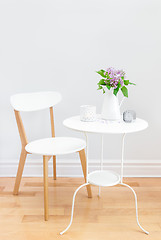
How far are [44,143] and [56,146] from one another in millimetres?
126

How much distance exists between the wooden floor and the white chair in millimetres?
101

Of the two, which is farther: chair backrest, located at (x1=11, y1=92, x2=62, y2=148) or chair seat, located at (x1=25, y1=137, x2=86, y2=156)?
chair backrest, located at (x1=11, y1=92, x2=62, y2=148)

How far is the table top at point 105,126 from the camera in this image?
1688 mm

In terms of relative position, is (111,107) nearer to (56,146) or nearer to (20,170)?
(56,146)

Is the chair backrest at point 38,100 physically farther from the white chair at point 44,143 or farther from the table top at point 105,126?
the table top at point 105,126

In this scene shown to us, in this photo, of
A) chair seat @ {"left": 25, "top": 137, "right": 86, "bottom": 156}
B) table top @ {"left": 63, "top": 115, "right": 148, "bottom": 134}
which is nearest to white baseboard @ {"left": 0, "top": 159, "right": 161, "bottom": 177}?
chair seat @ {"left": 25, "top": 137, "right": 86, "bottom": 156}

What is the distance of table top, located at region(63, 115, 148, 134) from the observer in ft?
5.54

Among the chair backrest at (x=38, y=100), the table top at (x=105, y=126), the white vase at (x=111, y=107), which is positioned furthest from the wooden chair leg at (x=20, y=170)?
the white vase at (x=111, y=107)

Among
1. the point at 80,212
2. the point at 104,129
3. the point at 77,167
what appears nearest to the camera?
the point at 104,129

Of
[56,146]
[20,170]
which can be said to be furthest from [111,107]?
[20,170]

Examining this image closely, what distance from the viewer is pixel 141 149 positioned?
8.41ft

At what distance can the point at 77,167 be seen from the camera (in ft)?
8.43

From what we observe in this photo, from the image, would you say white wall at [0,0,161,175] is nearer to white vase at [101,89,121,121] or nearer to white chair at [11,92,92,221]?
white chair at [11,92,92,221]

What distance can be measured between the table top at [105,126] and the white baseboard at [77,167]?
717mm
